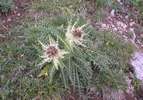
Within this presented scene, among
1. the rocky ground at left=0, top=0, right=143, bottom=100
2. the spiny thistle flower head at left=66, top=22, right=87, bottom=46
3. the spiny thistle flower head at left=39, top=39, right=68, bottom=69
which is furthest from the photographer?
the rocky ground at left=0, top=0, right=143, bottom=100

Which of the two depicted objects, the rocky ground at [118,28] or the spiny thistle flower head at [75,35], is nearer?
the spiny thistle flower head at [75,35]

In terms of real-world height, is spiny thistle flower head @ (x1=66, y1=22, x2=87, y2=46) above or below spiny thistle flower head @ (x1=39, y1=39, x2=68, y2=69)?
above

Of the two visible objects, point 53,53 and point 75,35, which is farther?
point 75,35

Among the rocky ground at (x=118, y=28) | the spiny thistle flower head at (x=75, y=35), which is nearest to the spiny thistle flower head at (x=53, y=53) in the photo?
the spiny thistle flower head at (x=75, y=35)

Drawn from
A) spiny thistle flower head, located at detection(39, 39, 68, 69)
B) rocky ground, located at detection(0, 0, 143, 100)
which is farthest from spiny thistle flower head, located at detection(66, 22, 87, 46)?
rocky ground, located at detection(0, 0, 143, 100)

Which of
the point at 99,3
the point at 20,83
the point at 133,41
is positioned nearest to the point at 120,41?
the point at 133,41

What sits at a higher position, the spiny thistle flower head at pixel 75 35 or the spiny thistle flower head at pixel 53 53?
the spiny thistle flower head at pixel 75 35

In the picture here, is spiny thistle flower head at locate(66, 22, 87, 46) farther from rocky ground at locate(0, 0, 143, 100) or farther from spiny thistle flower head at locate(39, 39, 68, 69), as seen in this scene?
rocky ground at locate(0, 0, 143, 100)

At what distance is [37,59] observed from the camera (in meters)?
4.13

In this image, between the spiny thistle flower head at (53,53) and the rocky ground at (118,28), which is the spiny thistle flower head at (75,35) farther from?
the rocky ground at (118,28)

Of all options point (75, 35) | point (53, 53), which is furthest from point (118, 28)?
point (53, 53)

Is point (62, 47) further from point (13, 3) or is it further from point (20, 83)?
point (13, 3)

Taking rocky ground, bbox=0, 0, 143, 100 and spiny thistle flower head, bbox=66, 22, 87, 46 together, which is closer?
spiny thistle flower head, bbox=66, 22, 87, 46

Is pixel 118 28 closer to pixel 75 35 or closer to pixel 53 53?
pixel 75 35
